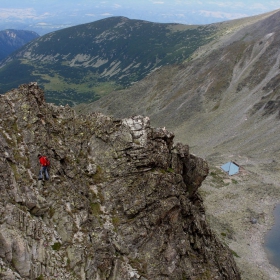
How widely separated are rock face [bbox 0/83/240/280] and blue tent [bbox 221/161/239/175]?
4531 cm

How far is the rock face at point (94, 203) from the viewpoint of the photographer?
19.6m

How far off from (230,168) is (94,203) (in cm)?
5733

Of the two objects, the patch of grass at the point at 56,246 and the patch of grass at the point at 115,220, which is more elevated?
the patch of grass at the point at 56,246

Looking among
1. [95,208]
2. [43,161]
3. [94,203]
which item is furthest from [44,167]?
[95,208]

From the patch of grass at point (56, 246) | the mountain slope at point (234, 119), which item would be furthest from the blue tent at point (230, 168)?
the patch of grass at point (56, 246)

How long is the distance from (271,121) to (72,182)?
90512 mm

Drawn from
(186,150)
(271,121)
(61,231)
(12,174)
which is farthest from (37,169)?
(271,121)

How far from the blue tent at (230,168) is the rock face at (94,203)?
1784 inches

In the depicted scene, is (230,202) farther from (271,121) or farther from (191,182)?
(271,121)

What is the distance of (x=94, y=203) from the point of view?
2489 cm

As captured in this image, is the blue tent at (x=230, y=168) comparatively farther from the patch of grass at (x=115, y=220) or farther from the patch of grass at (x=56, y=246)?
the patch of grass at (x=56, y=246)

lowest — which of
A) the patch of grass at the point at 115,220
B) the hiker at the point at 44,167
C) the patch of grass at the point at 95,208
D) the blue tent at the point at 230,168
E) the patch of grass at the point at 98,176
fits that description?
the blue tent at the point at 230,168

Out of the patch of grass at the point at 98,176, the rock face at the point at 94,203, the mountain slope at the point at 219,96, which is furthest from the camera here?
the mountain slope at the point at 219,96

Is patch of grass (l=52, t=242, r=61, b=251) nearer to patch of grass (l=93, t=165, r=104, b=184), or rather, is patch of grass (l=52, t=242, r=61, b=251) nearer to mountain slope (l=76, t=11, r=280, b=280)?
patch of grass (l=93, t=165, r=104, b=184)
